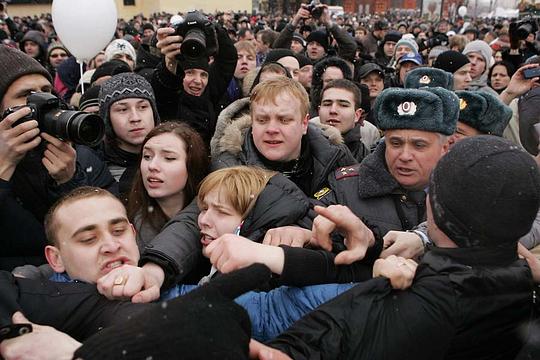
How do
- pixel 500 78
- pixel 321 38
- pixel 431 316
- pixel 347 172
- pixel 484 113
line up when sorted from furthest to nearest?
pixel 321 38
pixel 500 78
pixel 484 113
pixel 347 172
pixel 431 316

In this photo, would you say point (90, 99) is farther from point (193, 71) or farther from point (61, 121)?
point (61, 121)

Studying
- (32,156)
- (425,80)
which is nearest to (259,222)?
(32,156)

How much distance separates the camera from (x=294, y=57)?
5402 mm

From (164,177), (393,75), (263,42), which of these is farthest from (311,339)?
(263,42)

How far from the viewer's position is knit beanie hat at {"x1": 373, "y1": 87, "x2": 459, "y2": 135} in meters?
2.37

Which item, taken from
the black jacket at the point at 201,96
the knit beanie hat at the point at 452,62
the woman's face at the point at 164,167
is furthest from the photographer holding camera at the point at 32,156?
the knit beanie hat at the point at 452,62

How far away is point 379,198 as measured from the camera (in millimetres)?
2381

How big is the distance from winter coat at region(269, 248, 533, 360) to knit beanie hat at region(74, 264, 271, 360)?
317 millimetres

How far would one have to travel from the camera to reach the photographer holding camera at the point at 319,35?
254 inches

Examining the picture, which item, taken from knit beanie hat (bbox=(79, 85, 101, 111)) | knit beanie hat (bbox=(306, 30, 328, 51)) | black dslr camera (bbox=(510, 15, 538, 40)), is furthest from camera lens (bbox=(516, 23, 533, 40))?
Answer: knit beanie hat (bbox=(79, 85, 101, 111))

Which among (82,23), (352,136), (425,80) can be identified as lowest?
(352,136)

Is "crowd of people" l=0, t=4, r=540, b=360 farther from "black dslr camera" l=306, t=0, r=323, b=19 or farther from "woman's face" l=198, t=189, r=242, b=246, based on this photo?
"black dslr camera" l=306, t=0, r=323, b=19

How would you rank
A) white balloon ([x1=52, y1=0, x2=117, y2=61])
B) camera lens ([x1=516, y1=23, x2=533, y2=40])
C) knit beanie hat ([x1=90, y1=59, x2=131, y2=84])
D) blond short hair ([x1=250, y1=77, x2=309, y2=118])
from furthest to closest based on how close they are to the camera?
camera lens ([x1=516, y1=23, x2=533, y2=40]) → white balloon ([x1=52, y1=0, x2=117, y2=61]) → knit beanie hat ([x1=90, y1=59, x2=131, y2=84]) → blond short hair ([x1=250, y1=77, x2=309, y2=118])

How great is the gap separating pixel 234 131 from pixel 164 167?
0.54 m
